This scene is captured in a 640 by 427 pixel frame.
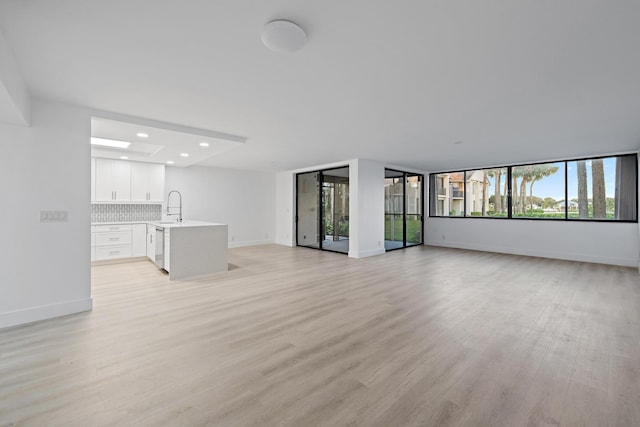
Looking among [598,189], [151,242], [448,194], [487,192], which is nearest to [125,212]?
[151,242]

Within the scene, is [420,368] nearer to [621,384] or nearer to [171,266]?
[621,384]

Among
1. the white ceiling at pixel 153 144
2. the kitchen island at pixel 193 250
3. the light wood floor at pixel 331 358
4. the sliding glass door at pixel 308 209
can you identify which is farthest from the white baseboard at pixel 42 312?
the sliding glass door at pixel 308 209

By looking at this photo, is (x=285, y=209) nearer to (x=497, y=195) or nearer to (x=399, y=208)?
(x=399, y=208)

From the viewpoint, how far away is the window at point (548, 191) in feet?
18.8

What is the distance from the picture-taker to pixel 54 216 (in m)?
2.99

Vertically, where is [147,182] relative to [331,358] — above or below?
above

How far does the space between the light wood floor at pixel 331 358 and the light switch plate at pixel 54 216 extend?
42.1 inches

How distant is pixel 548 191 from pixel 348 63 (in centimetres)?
686

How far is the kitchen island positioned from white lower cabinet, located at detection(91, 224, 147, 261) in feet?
4.77

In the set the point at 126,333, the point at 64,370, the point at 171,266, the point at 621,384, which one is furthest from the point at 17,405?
the point at 621,384

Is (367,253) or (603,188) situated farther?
(367,253)

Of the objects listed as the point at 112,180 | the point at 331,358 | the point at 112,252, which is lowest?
the point at 331,358

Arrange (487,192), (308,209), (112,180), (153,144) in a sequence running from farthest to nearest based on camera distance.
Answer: (308,209), (487,192), (112,180), (153,144)

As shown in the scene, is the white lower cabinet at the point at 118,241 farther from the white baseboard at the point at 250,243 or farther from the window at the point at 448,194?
the window at the point at 448,194
